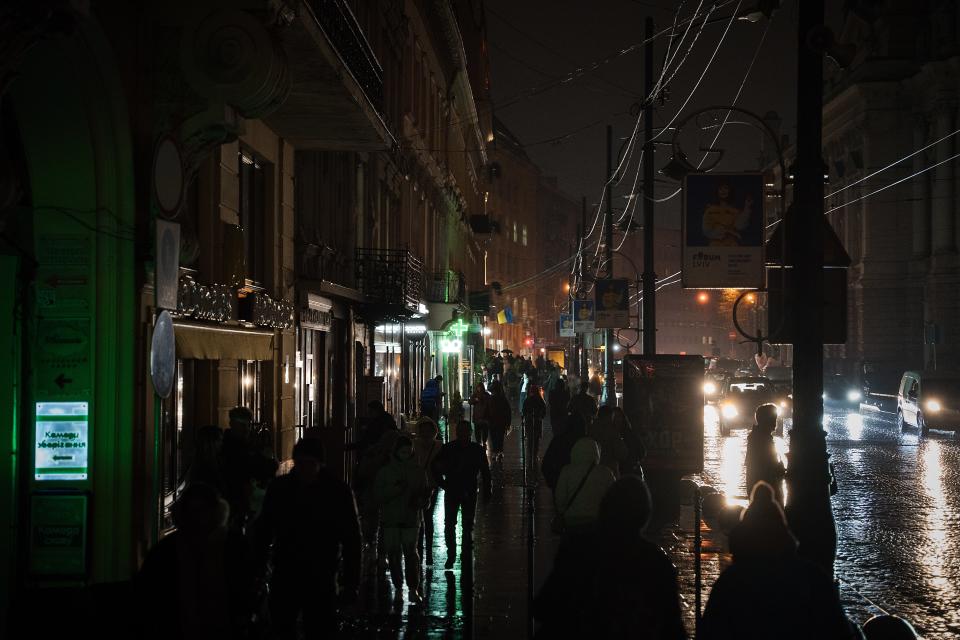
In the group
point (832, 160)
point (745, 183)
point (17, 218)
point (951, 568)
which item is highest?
point (832, 160)

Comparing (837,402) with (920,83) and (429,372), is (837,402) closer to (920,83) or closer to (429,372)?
(920,83)

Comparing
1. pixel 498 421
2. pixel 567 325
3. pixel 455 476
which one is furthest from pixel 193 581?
pixel 567 325

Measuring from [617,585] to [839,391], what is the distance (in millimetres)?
61783

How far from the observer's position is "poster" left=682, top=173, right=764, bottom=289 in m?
13.4

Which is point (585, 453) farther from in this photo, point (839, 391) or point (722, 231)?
point (839, 391)

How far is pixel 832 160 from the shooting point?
82688 mm

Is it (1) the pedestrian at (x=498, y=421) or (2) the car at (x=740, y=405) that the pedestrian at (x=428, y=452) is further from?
(2) the car at (x=740, y=405)

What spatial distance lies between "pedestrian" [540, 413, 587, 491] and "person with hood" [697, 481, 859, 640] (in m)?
6.71

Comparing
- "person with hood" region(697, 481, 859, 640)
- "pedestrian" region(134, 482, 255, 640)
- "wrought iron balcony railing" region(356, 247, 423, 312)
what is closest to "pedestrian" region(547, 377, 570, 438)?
"wrought iron balcony railing" region(356, 247, 423, 312)

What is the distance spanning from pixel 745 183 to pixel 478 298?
36.7 m

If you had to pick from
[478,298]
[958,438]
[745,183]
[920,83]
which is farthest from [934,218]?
[745,183]

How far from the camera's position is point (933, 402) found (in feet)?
108

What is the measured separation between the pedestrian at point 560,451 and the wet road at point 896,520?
3166mm

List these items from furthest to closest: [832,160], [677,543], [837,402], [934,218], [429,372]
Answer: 1. [832,160]
2. [934,218]
3. [837,402]
4. [429,372]
5. [677,543]
